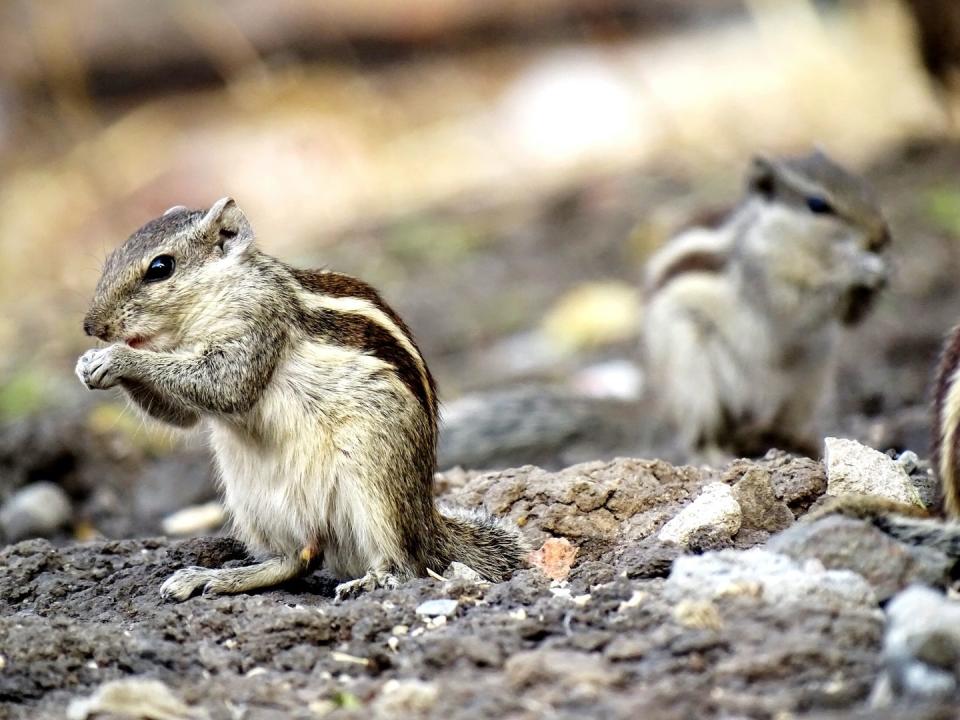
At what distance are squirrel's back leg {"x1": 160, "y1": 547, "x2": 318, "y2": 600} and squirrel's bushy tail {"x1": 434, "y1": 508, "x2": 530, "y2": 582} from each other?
0.41 m

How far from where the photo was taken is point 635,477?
193 inches

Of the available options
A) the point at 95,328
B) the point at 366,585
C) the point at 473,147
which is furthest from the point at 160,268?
the point at 473,147

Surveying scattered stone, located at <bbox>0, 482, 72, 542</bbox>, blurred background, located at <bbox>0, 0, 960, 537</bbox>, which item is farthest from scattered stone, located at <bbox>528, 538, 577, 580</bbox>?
blurred background, located at <bbox>0, 0, 960, 537</bbox>

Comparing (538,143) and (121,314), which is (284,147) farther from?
(121,314)

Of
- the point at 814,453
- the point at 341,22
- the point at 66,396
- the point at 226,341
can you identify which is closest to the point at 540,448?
the point at 814,453

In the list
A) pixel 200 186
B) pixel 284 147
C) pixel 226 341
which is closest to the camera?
pixel 226 341

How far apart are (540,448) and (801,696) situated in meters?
4.12

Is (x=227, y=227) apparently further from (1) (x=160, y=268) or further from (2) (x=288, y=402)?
(2) (x=288, y=402)

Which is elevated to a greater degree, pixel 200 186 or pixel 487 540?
pixel 200 186

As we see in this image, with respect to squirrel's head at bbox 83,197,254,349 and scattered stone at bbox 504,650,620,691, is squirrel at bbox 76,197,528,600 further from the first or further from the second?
scattered stone at bbox 504,650,620,691

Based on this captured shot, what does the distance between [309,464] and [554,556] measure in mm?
804

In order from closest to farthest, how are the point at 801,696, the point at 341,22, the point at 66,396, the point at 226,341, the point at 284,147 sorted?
the point at 801,696, the point at 226,341, the point at 66,396, the point at 284,147, the point at 341,22

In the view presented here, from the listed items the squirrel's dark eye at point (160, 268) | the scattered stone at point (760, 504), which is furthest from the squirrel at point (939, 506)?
the squirrel's dark eye at point (160, 268)

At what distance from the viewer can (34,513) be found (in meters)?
6.79
